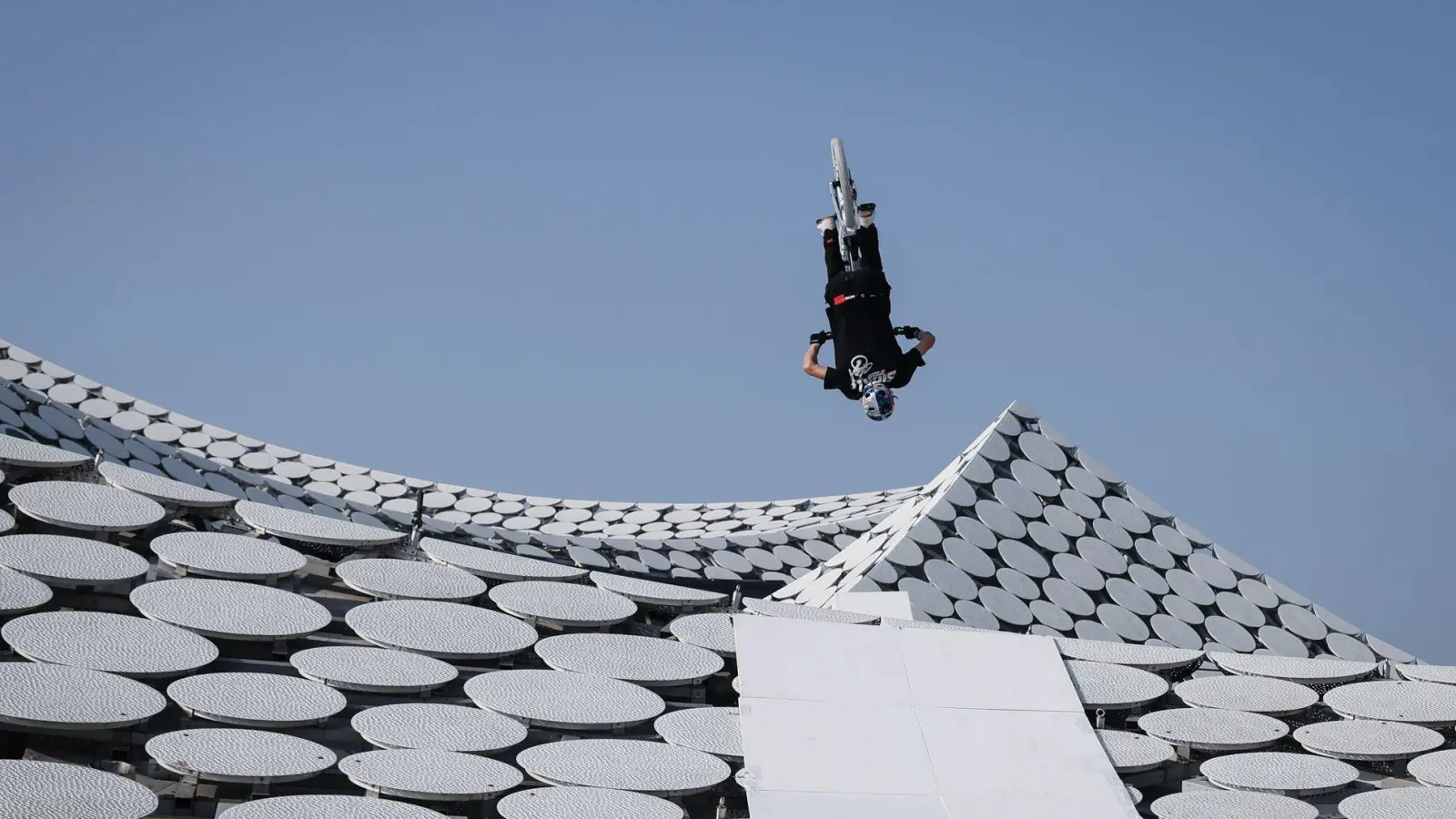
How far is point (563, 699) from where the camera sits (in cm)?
1164

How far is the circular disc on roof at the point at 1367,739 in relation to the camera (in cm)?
1265

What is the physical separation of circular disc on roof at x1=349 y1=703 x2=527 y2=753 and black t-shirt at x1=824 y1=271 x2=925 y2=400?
6.93m

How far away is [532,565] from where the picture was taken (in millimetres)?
14641

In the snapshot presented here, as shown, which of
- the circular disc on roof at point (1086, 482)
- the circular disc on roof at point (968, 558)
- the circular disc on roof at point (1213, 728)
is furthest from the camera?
the circular disc on roof at point (1086, 482)

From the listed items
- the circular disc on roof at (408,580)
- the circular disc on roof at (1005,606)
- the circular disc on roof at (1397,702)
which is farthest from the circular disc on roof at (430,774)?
the circular disc on roof at (1005,606)

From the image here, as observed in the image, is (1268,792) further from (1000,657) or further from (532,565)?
(532,565)

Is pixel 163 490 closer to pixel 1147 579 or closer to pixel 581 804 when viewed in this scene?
pixel 581 804

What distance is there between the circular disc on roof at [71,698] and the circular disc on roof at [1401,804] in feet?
28.1

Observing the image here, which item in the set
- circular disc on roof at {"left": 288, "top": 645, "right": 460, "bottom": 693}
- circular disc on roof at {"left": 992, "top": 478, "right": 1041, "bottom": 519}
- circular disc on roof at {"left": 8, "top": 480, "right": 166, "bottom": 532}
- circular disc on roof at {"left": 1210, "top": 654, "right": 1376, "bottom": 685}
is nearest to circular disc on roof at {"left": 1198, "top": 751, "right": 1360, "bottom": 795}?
circular disc on roof at {"left": 1210, "top": 654, "right": 1376, "bottom": 685}

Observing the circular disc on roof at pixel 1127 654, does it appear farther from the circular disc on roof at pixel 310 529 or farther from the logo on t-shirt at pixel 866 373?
the circular disc on roof at pixel 310 529

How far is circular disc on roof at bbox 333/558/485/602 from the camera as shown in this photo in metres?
13.2

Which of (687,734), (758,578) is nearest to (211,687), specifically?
(687,734)

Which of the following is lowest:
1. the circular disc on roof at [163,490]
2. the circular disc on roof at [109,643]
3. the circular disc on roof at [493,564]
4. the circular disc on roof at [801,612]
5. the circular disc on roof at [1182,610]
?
the circular disc on roof at [109,643]

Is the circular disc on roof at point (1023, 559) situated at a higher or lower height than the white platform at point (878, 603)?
higher
